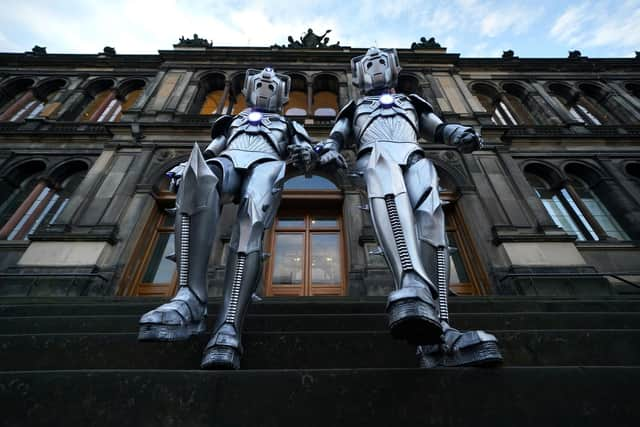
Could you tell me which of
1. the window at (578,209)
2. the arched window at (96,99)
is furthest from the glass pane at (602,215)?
the arched window at (96,99)

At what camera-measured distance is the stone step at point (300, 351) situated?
2.56 metres

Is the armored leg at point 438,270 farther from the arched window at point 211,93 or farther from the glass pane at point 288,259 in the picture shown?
the arched window at point 211,93

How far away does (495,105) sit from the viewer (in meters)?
13.4

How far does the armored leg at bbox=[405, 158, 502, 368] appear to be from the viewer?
6.11ft

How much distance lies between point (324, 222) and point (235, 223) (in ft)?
20.6

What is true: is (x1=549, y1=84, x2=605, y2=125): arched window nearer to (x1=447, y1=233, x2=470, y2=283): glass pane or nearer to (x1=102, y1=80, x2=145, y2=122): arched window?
(x1=447, y1=233, x2=470, y2=283): glass pane

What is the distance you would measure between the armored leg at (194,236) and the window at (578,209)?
33.1 ft

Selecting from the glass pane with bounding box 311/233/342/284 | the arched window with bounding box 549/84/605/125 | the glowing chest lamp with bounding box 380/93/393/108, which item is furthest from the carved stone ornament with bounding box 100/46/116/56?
the arched window with bounding box 549/84/605/125

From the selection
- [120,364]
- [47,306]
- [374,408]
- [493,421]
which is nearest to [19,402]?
[120,364]

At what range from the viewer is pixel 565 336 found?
2.70 metres

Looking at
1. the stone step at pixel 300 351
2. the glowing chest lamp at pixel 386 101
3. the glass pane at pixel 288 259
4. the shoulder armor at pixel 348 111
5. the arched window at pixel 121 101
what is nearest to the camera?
the stone step at pixel 300 351

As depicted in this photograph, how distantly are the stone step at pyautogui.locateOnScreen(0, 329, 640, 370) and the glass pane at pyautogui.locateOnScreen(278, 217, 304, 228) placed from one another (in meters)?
6.25

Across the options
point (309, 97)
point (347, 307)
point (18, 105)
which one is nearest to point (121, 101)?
point (18, 105)

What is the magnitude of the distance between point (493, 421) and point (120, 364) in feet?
9.37
